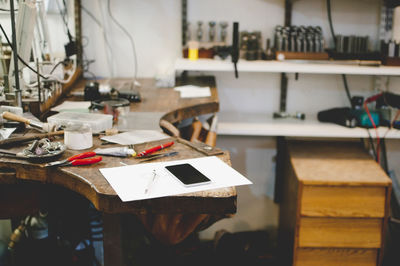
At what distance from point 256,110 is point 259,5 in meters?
0.68

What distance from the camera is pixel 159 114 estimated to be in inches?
72.9

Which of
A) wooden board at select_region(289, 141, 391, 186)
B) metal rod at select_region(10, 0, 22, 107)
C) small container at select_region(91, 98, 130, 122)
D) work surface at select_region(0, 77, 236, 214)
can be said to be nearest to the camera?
work surface at select_region(0, 77, 236, 214)

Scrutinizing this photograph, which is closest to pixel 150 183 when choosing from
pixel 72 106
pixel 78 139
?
pixel 78 139

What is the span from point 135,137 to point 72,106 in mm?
562

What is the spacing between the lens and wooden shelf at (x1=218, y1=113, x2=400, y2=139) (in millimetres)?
2404

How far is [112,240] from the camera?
1.21m

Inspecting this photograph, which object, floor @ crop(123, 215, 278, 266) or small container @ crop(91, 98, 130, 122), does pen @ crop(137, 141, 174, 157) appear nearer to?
small container @ crop(91, 98, 130, 122)

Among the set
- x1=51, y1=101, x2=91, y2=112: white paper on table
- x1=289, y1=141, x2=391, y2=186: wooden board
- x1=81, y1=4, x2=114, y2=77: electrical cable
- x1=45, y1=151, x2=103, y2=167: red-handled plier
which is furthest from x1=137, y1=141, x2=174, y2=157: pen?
x1=81, y1=4, x2=114, y2=77: electrical cable

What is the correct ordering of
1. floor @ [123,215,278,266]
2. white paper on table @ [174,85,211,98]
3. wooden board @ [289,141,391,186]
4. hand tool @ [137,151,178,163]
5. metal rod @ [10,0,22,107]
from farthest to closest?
floor @ [123,215,278,266], white paper on table @ [174,85,211,98], wooden board @ [289,141,391,186], metal rod @ [10,0,22,107], hand tool @ [137,151,178,163]

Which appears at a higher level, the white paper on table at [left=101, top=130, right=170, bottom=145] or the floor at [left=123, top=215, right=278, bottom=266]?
the white paper on table at [left=101, top=130, right=170, bottom=145]

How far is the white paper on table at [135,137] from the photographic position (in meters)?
1.45

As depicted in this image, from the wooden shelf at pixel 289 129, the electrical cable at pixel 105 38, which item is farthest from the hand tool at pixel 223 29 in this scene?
the electrical cable at pixel 105 38

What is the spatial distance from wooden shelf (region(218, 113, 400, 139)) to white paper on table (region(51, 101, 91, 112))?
79cm

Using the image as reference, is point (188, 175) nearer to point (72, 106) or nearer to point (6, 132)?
point (6, 132)
